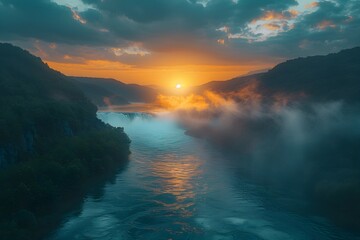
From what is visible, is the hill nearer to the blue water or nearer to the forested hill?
the blue water

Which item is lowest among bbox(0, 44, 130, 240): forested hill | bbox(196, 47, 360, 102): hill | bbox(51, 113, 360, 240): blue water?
bbox(51, 113, 360, 240): blue water

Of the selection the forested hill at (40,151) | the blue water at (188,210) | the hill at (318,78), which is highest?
the hill at (318,78)

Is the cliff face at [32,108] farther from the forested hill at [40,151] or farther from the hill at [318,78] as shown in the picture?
the hill at [318,78]

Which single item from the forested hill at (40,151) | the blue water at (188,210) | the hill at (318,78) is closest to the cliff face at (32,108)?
the forested hill at (40,151)

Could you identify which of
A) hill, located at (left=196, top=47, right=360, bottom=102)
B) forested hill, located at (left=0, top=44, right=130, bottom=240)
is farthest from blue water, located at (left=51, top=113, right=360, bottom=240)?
hill, located at (left=196, top=47, right=360, bottom=102)

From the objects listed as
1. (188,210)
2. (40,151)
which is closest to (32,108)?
(40,151)

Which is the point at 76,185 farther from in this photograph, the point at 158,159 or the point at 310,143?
the point at 310,143
